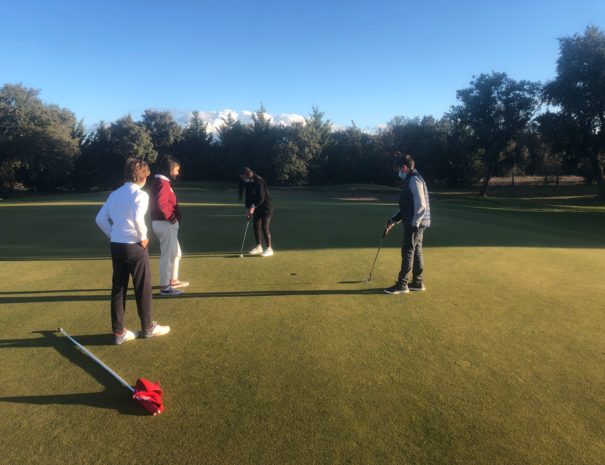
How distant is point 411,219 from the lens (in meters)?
7.56

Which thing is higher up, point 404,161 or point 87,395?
point 404,161

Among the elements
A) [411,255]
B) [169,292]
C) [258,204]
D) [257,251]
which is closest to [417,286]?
[411,255]

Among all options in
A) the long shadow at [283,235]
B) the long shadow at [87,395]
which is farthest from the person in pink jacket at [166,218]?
the long shadow at [283,235]

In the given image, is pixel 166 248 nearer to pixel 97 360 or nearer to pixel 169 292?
pixel 169 292

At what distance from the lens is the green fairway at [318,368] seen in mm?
3518

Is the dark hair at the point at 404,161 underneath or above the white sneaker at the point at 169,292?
above

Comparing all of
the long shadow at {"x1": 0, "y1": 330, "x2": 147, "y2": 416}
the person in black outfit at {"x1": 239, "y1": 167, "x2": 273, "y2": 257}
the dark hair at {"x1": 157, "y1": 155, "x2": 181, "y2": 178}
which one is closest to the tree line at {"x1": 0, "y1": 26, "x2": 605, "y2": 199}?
the person in black outfit at {"x1": 239, "y1": 167, "x2": 273, "y2": 257}

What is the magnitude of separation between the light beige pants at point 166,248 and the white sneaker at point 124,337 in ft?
6.57

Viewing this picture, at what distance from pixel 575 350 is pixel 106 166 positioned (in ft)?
208

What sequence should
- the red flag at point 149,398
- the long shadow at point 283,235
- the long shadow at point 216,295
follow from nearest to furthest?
the red flag at point 149,398 → the long shadow at point 216,295 → the long shadow at point 283,235

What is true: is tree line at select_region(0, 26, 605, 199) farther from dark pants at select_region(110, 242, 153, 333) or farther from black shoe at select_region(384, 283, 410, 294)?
dark pants at select_region(110, 242, 153, 333)

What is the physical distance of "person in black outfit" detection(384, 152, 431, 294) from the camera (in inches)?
295

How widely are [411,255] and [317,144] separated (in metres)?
54.1

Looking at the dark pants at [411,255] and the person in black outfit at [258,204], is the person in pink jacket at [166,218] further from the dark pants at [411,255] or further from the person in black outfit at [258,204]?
the dark pants at [411,255]
